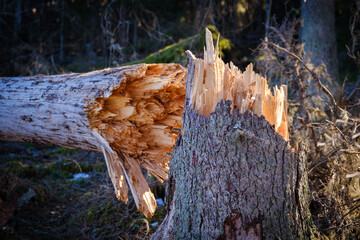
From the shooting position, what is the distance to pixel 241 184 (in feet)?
6.30

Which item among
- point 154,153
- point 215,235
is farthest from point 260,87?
point 154,153

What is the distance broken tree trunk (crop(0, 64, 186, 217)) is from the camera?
8.50ft

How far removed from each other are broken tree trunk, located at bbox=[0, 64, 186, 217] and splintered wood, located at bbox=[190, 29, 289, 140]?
1.82 feet

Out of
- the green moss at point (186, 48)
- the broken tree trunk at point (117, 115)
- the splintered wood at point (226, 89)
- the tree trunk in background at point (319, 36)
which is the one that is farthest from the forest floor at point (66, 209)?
the tree trunk in background at point (319, 36)

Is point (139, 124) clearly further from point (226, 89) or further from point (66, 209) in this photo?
point (66, 209)

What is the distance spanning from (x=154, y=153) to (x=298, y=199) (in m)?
1.51

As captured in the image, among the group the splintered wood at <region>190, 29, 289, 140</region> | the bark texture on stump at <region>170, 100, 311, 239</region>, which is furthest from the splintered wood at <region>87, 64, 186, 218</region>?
the bark texture on stump at <region>170, 100, 311, 239</region>

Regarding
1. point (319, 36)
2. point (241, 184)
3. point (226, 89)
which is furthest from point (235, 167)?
point (319, 36)

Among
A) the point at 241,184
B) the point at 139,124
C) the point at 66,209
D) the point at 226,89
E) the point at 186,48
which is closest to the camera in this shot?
the point at 241,184

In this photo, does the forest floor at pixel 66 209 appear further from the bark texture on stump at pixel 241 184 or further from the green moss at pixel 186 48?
the green moss at pixel 186 48

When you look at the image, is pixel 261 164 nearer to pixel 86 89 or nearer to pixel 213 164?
pixel 213 164

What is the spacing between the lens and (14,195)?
4.06 m

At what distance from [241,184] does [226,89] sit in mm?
775

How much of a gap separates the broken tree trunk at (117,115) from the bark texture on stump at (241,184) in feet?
2.77
